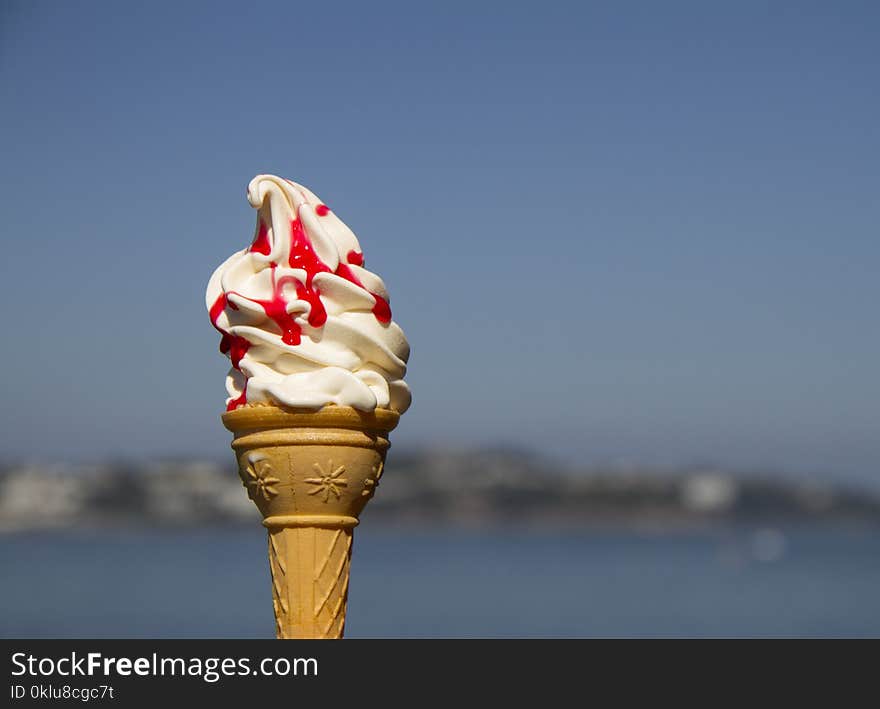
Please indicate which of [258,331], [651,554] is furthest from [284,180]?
[651,554]

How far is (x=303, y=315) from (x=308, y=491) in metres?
0.73

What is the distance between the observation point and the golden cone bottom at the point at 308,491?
5816 mm

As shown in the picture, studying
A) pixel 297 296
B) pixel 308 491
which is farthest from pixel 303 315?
pixel 308 491

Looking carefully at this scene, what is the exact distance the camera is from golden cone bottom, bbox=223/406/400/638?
5816 millimetres

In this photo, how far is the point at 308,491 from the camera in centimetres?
585

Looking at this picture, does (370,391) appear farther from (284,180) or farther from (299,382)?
(284,180)

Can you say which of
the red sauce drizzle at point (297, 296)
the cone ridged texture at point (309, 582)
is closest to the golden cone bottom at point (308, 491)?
the cone ridged texture at point (309, 582)

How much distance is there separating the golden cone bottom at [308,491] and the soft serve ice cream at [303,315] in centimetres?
9

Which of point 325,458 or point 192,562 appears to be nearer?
point 325,458

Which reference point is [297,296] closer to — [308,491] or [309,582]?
[308,491]

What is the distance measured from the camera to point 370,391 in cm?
586

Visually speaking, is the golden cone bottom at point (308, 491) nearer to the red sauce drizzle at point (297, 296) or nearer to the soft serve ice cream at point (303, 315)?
the soft serve ice cream at point (303, 315)

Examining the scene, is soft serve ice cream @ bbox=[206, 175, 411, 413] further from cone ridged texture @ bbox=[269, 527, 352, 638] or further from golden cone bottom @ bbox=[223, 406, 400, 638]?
cone ridged texture @ bbox=[269, 527, 352, 638]
